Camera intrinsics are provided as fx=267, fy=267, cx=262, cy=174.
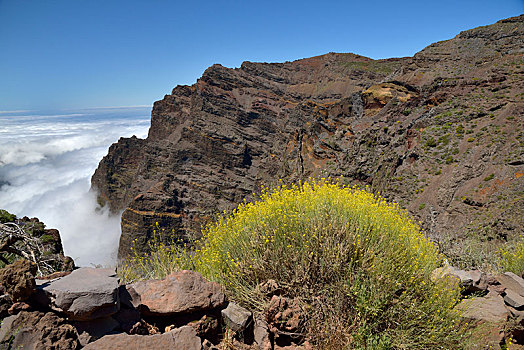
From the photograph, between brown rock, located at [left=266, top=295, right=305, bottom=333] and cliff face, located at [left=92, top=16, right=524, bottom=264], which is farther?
cliff face, located at [left=92, top=16, right=524, bottom=264]

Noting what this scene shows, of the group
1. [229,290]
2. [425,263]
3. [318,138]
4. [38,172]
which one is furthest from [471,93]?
[38,172]

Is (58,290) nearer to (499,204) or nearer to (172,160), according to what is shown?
(499,204)

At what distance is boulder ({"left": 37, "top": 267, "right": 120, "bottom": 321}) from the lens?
2.41m

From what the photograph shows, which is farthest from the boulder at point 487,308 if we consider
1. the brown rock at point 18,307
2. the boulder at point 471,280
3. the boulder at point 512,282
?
the brown rock at point 18,307

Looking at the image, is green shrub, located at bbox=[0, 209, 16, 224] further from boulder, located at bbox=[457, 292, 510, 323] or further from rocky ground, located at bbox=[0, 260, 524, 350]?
boulder, located at bbox=[457, 292, 510, 323]

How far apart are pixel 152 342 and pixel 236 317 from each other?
100cm

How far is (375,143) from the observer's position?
71.8ft

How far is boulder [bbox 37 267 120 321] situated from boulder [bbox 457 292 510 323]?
12.9 ft

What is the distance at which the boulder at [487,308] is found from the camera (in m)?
3.45

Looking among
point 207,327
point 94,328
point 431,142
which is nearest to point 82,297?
point 94,328

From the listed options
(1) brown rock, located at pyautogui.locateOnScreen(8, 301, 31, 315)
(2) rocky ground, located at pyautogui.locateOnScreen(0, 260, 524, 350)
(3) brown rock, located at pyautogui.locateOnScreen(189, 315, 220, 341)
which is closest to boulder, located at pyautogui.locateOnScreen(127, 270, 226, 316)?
(2) rocky ground, located at pyautogui.locateOnScreen(0, 260, 524, 350)

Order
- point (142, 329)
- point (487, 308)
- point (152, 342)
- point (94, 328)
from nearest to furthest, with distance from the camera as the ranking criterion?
point (152, 342) < point (94, 328) < point (142, 329) < point (487, 308)

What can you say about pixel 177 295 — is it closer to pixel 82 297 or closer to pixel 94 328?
pixel 94 328

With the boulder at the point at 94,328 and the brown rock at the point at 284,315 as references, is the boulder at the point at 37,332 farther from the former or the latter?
the brown rock at the point at 284,315
